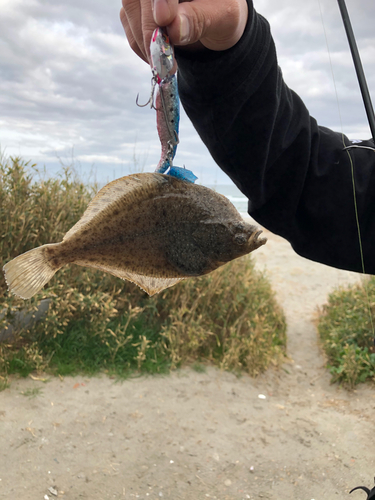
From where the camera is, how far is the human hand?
141 cm

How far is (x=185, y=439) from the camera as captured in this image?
4.65 metres

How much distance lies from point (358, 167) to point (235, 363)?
412cm

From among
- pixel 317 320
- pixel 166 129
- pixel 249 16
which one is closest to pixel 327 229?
pixel 249 16

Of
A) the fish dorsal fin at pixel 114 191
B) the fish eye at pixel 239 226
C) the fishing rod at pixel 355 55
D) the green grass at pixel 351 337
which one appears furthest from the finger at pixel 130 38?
the green grass at pixel 351 337

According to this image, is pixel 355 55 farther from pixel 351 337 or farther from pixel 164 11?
pixel 351 337

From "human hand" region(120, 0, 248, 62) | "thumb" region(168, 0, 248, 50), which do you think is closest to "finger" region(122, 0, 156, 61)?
"human hand" region(120, 0, 248, 62)

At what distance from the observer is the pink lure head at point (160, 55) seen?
138 centimetres

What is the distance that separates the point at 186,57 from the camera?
2148 millimetres

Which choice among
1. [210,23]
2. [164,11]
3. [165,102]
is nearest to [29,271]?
[165,102]

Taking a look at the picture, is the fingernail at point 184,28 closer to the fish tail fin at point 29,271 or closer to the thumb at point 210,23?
the thumb at point 210,23

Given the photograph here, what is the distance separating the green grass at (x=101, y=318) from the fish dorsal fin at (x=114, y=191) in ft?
12.2

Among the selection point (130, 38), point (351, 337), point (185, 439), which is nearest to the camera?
point (130, 38)

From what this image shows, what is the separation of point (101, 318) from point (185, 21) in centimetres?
457

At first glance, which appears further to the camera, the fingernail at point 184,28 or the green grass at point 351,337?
the green grass at point 351,337
